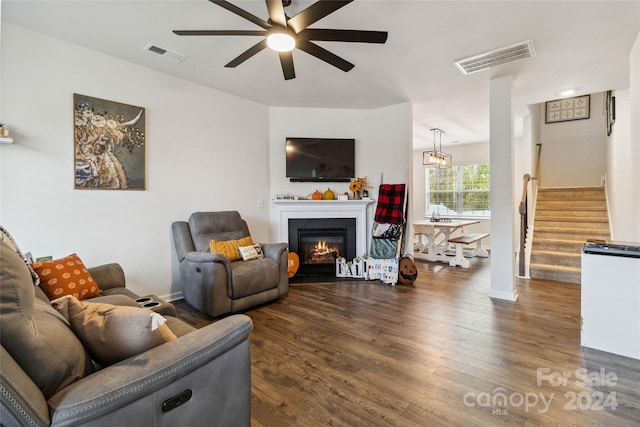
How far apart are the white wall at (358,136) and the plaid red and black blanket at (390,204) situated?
127 mm

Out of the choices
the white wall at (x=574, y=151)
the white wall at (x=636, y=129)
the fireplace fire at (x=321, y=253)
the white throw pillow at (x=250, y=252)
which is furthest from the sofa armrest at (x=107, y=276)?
the white wall at (x=574, y=151)

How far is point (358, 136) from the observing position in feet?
15.1

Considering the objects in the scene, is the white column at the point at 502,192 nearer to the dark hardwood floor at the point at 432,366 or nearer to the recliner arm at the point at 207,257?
the dark hardwood floor at the point at 432,366

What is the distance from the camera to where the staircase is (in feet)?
13.7

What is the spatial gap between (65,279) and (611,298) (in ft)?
12.7

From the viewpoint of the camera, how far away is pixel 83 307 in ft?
3.59

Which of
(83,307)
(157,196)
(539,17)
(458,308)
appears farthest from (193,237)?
(539,17)

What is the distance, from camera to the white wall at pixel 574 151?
218 inches

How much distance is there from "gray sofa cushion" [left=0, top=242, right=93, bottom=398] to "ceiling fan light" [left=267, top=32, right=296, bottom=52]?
1.83m

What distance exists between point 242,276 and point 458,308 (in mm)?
2266

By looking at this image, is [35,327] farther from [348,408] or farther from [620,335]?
[620,335]

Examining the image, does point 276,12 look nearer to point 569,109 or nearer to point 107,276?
point 107,276

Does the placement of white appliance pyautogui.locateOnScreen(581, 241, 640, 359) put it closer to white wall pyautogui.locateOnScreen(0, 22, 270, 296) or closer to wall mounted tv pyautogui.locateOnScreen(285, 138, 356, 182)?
wall mounted tv pyautogui.locateOnScreen(285, 138, 356, 182)

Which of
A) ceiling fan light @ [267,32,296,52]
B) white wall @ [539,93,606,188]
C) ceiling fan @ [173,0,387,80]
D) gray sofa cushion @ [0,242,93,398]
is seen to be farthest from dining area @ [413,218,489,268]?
gray sofa cushion @ [0,242,93,398]
